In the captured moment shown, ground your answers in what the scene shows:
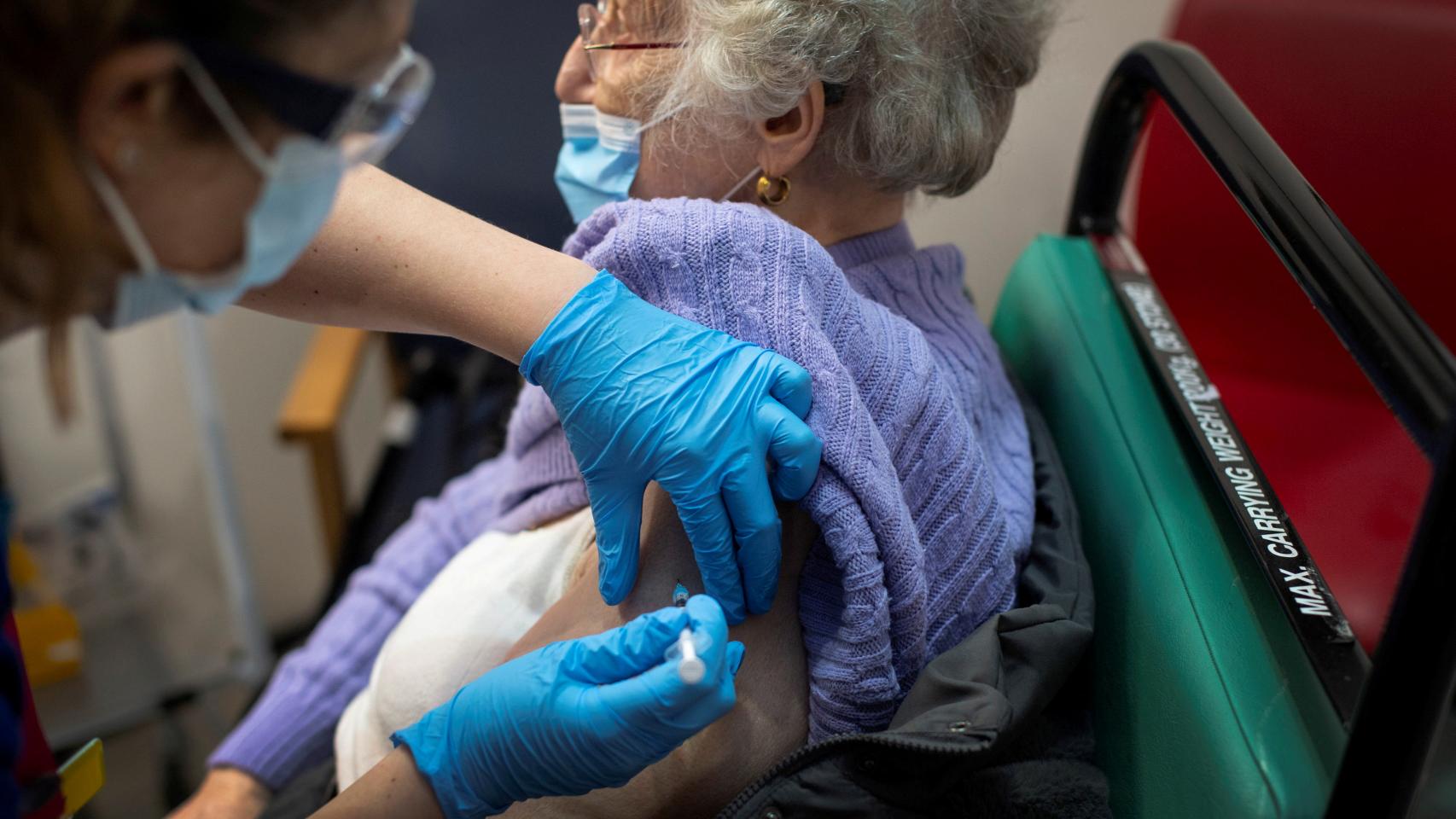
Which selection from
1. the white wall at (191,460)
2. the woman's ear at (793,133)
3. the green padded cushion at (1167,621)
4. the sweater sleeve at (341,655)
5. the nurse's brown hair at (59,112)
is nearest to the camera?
the nurse's brown hair at (59,112)

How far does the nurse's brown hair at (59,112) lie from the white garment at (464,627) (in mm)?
557

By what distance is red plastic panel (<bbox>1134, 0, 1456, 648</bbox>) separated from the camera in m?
1.42

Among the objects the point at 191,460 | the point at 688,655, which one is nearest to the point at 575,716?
the point at 688,655

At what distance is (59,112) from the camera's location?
0.59 meters

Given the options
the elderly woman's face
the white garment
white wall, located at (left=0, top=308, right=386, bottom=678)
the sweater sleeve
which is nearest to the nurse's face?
the elderly woman's face

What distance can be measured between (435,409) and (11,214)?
5.57ft

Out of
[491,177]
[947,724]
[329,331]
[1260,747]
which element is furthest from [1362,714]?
[329,331]

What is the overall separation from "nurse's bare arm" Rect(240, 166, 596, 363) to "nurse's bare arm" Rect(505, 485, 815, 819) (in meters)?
0.20

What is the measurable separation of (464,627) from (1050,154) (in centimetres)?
124

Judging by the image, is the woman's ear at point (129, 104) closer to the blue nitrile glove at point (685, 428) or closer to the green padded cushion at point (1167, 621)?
the blue nitrile glove at point (685, 428)

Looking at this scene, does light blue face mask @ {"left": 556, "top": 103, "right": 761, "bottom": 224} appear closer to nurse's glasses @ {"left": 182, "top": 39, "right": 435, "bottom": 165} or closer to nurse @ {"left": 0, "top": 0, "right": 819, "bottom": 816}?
nurse @ {"left": 0, "top": 0, "right": 819, "bottom": 816}

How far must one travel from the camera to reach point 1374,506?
140 centimetres

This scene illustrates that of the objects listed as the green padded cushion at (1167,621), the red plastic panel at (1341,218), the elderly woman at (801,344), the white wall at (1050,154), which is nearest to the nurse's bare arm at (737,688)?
the elderly woman at (801,344)

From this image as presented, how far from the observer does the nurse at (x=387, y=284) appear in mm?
596
